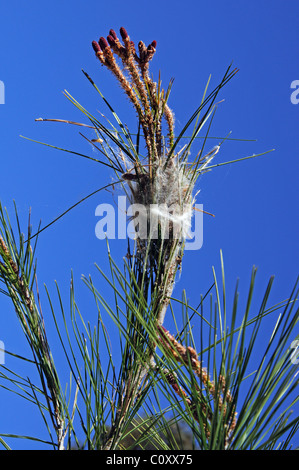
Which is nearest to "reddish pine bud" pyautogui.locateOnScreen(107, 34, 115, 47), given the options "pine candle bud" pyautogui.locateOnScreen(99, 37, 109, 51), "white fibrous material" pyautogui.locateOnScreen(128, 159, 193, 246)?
"pine candle bud" pyautogui.locateOnScreen(99, 37, 109, 51)

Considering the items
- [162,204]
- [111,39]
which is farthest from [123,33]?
[162,204]

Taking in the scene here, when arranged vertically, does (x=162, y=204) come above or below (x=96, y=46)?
below

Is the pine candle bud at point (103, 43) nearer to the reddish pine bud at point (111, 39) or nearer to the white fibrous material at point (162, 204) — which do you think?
the reddish pine bud at point (111, 39)

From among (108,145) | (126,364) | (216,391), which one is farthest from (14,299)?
(216,391)

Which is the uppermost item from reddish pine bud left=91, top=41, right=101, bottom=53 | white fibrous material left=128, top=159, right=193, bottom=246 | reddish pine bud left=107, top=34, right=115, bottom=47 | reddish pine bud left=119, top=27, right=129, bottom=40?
reddish pine bud left=119, top=27, right=129, bottom=40

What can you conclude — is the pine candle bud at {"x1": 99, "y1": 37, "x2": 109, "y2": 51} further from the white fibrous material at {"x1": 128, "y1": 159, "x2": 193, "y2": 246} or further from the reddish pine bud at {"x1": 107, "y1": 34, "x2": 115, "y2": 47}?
the white fibrous material at {"x1": 128, "y1": 159, "x2": 193, "y2": 246}

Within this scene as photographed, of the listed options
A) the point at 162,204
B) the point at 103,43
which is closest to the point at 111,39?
the point at 103,43

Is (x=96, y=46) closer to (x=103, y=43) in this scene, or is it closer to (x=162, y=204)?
(x=103, y=43)

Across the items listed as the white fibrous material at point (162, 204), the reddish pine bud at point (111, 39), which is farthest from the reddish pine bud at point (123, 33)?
the white fibrous material at point (162, 204)

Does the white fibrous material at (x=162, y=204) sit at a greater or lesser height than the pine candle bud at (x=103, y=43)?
lesser

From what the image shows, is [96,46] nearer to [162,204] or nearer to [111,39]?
[111,39]

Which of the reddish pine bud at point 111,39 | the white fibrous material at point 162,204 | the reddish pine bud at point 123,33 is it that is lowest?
the white fibrous material at point 162,204
